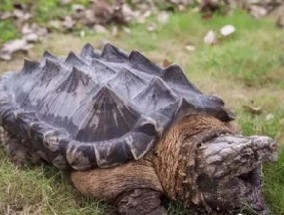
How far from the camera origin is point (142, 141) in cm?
247

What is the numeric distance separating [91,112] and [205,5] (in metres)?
3.09

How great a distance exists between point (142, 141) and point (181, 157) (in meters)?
0.22

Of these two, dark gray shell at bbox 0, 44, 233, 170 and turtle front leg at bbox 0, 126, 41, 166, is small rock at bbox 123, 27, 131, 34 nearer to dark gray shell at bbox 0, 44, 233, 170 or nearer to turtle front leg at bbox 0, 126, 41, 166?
dark gray shell at bbox 0, 44, 233, 170

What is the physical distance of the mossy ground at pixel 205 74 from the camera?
2.67 metres

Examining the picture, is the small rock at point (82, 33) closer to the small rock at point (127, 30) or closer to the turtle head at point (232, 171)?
the small rock at point (127, 30)

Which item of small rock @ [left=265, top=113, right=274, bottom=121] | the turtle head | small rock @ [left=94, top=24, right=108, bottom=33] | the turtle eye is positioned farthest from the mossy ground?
the turtle eye

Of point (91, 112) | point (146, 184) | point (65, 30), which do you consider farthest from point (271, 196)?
point (65, 30)

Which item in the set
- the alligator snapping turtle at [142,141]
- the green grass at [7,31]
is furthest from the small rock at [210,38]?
the alligator snapping turtle at [142,141]

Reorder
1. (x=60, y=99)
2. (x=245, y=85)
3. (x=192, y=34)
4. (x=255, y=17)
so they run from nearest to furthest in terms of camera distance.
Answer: (x=60, y=99), (x=245, y=85), (x=192, y=34), (x=255, y=17)

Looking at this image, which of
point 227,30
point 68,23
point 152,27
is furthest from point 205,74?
point 68,23

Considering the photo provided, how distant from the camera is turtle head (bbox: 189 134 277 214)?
7.86 ft

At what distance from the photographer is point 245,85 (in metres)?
4.26

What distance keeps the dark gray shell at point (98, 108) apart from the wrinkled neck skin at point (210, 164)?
0.10 metres

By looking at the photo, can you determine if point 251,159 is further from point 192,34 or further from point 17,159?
point 192,34
